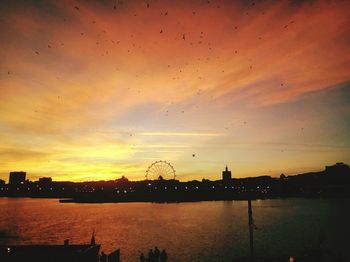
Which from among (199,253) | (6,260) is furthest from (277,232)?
(6,260)

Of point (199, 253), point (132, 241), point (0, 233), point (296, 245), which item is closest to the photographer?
point (199, 253)

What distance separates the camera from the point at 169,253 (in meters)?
56.2

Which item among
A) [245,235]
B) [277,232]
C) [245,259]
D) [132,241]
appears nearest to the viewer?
[245,259]

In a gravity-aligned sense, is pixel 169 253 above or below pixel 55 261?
below

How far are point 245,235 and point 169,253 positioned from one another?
27.1m

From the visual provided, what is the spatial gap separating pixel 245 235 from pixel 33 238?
54.6 metres

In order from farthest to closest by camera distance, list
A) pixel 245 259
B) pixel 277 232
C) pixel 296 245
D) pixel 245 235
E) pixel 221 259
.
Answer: pixel 277 232 < pixel 245 235 < pixel 296 245 < pixel 221 259 < pixel 245 259

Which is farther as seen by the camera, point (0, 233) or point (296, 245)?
point (0, 233)

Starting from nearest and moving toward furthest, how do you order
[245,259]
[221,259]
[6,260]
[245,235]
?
1. [6,260]
2. [245,259]
3. [221,259]
4. [245,235]

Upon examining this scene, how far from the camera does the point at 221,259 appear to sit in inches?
1991

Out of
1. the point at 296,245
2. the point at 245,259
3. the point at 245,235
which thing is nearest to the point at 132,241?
the point at 245,235

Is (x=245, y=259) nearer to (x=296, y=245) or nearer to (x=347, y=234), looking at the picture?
(x=296, y=245)

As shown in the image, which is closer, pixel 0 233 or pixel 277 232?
pixel 277 232

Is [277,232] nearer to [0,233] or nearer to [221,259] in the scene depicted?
[221,259]
